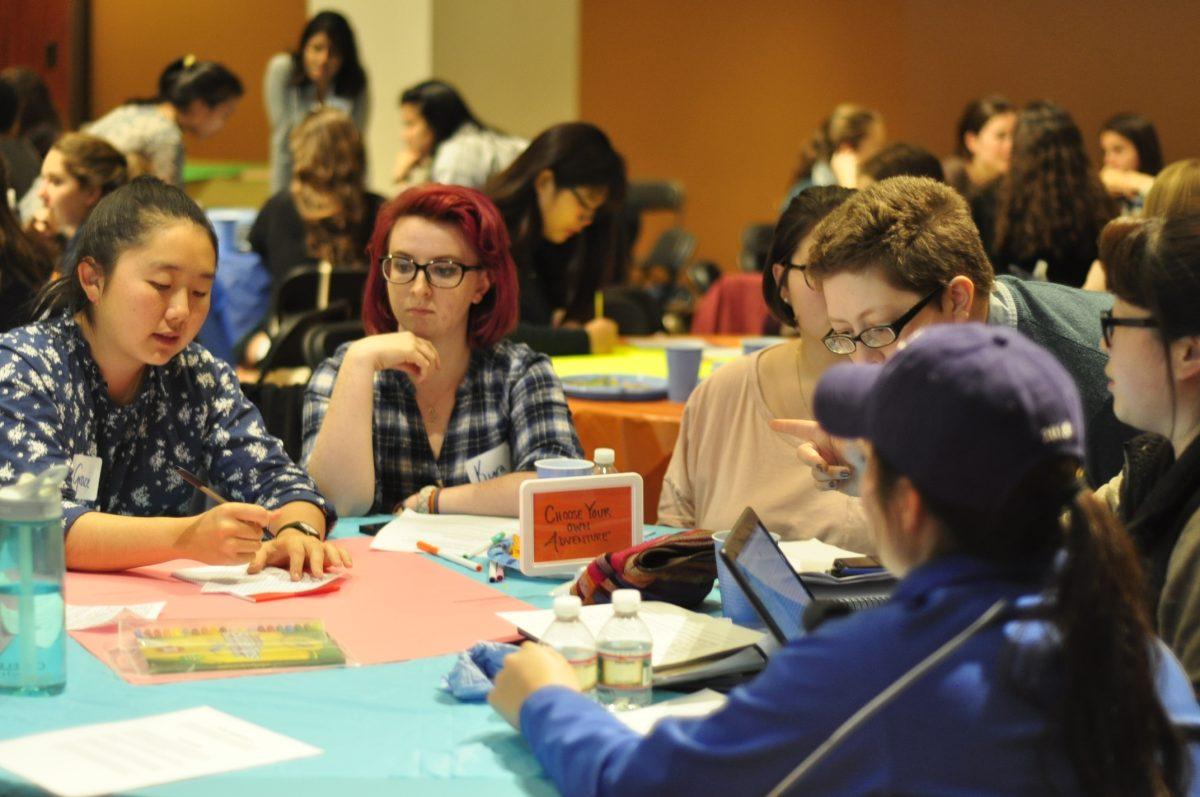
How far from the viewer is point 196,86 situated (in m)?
6.89

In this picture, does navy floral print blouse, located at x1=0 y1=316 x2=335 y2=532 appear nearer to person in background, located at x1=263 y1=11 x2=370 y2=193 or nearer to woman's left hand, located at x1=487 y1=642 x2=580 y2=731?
woman's left hand, located at x1=487 y1=642 x2=580 y2=731

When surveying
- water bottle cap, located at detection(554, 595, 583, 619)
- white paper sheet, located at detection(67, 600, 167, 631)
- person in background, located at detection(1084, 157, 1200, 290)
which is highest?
person in background, located at detection(1084, 157, 1200, 290)

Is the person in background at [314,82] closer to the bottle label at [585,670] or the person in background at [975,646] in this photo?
the bottle label at [585,670]

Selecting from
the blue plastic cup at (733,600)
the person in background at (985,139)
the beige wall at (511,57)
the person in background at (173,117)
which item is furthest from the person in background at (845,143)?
the blue plastic cup at (733,600)

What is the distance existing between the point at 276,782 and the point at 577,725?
0.31 metres

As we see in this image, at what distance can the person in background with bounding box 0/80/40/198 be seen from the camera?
6.30 meters

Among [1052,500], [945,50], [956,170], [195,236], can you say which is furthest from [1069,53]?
[1052,500]

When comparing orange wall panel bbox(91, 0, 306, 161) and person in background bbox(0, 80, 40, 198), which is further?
orange wall panel bbox(91, 0, 306, 161)

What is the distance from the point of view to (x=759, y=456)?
2730mm

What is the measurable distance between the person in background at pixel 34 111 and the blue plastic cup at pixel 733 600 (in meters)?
6.18

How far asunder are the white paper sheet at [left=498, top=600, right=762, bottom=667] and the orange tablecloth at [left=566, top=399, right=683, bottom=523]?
67.2 inches

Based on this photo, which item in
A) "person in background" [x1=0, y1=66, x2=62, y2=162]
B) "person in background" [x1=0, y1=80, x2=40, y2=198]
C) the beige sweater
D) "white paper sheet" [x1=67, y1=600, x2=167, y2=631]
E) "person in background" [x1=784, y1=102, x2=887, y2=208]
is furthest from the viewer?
"person in background" [x1=784, y1=102, x2=887, y2=208]

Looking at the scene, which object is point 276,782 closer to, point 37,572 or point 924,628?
point 37,572

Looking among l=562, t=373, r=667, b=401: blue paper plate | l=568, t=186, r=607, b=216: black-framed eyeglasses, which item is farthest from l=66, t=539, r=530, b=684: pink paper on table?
l=568, t=186, r=607, b=216: black-framed eyeglasses
